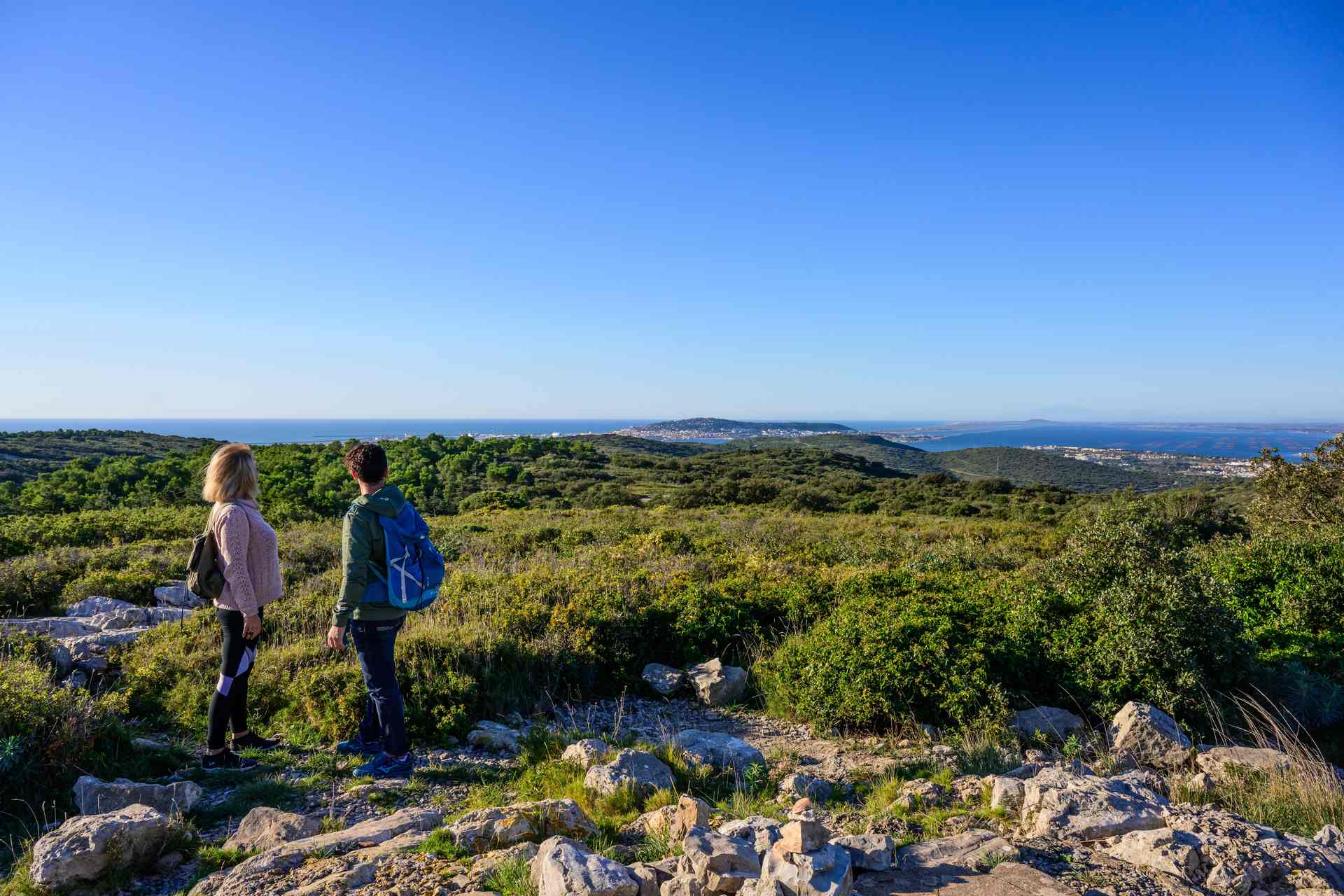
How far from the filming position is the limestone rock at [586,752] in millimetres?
4531

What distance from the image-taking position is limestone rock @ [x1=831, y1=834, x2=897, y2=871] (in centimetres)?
322

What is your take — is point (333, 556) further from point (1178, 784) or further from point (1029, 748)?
point (1178, 784)

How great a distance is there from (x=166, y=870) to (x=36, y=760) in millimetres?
1790

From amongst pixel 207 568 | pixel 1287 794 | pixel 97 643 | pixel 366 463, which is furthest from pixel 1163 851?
pixel 97 643

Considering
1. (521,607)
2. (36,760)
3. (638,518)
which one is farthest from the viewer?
(638,518)

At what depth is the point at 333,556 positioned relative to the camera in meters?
11.8

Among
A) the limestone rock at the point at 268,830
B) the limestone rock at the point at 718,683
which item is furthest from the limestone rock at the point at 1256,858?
the limestone rock at the point at 268,830

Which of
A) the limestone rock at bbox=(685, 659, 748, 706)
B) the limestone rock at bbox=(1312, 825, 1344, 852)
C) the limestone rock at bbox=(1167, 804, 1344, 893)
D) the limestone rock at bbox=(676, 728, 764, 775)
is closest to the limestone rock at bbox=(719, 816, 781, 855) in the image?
the limestone rock at bbox=(676, 728, 764, 775)

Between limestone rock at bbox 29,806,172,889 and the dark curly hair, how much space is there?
213 cm

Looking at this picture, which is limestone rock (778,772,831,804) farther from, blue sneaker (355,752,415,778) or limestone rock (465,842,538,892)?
blue sneaker (355,752,415,778)

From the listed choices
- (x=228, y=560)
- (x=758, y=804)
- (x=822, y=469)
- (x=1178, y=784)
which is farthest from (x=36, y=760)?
(x=822, y=469)

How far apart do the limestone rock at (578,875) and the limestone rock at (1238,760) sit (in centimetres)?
404

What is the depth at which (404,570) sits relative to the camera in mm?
4543

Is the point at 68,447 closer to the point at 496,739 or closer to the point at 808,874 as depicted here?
the point at 496,739
